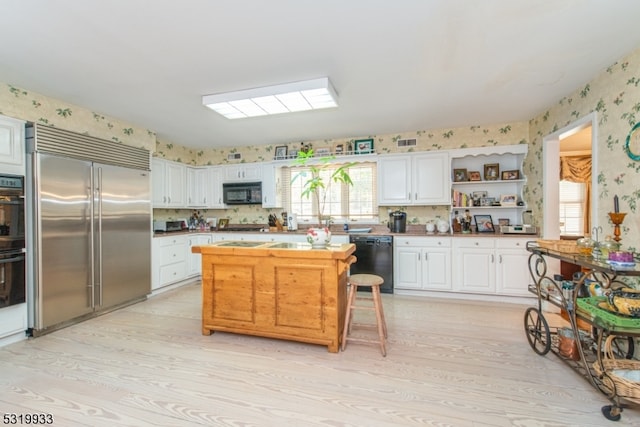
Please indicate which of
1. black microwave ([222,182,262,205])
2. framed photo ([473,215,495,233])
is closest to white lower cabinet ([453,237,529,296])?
framed photo ([473,215,495,233])

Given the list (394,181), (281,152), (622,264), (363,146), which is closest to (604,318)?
(622,264)

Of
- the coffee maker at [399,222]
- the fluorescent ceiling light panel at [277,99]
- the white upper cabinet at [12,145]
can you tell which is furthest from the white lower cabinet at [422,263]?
the white upper cabinet at [12,145]

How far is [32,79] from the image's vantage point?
2.69m

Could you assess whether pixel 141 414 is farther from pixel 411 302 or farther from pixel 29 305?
pixel 411 302

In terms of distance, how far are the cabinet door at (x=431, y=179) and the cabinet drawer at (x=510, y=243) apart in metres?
0.89

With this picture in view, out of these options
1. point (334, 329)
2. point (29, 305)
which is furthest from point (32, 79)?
point (334, 329)

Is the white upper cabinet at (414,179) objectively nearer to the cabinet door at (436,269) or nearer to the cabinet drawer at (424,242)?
the cabinet drawer at (424,242)

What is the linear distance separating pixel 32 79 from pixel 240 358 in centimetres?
321

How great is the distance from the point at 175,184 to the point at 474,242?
191 inches

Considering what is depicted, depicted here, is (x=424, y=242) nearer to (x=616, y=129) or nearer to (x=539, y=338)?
(x=539, y=338)

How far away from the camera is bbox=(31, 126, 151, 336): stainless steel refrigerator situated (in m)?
2.89

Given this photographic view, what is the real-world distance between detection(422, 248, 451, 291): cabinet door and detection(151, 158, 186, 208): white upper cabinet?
4181 mm

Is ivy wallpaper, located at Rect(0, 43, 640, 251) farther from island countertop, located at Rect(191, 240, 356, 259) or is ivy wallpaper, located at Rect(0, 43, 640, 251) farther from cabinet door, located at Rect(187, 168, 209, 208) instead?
island countertop, located at Rect(191, 240, 356, 259)

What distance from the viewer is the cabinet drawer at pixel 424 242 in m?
4.10
